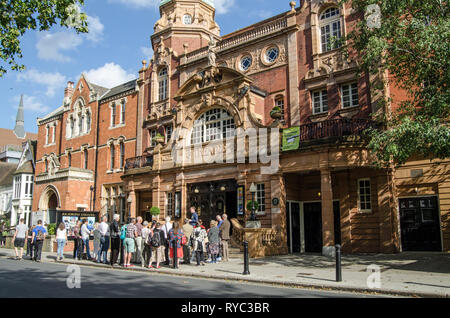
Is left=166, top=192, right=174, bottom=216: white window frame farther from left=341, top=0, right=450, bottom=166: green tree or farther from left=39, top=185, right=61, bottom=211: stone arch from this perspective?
left=39, top=185, right=61, bottom=211: stone arch

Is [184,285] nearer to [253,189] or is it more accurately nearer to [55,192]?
[253,189]

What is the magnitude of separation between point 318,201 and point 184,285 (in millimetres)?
12726

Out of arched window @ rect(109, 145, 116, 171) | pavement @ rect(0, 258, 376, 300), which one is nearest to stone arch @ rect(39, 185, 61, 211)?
arched window @ rect(109, 145, 116, 171)

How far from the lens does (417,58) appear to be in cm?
1367

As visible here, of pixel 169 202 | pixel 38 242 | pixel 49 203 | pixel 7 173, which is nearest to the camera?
pixel 38 242

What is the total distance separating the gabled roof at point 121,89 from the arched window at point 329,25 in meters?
17.0

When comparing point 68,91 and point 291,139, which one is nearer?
point 291,139

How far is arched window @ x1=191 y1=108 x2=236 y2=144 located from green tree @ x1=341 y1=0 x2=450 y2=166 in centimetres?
951

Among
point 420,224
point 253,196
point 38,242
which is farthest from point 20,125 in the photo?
point 420,224

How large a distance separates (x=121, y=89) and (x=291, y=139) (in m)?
20.7

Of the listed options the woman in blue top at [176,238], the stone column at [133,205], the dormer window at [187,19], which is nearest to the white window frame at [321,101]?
the woman in blue top at [176,238]

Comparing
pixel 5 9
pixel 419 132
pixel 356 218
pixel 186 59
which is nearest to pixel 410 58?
pixel 419 132

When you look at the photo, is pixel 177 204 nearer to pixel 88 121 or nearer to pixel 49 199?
pixel 88 121

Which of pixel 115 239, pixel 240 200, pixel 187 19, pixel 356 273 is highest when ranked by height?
pixel 187 19
